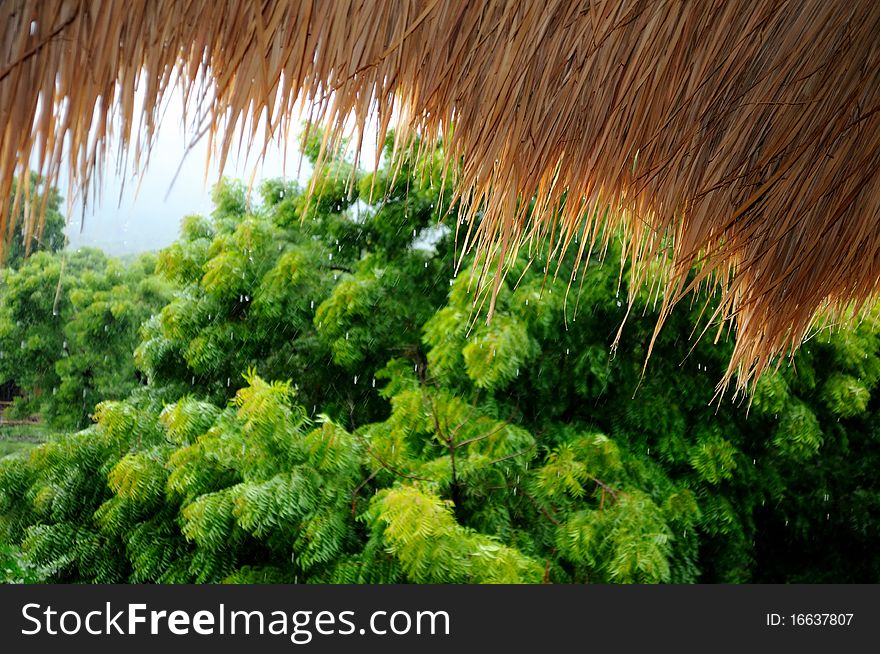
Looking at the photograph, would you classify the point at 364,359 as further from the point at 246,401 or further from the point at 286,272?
the point at 246,401

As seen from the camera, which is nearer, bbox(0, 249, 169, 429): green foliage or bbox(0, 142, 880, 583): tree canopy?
bbox(0, 142, 880, 583): tree canopy

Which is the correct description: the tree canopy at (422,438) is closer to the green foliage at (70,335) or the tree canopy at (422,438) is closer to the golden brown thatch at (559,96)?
the green foliage at (70,335)

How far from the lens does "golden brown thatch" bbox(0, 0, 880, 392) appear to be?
55cm

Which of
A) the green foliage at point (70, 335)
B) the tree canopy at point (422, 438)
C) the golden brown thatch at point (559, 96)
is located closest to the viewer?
the golden brown thatch at point (559, 96)

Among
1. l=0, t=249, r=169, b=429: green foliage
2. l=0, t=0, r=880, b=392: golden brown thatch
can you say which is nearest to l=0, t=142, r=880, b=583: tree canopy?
l=0, t=249, r=169, b=429: green foliage

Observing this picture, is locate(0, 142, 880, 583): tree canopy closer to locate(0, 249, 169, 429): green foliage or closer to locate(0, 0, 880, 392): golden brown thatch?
locate(0, 249, 169, 429): green foliage

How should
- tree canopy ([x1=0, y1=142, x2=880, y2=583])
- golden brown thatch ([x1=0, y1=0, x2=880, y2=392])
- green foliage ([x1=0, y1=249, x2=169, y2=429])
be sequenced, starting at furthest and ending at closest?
green foliage ([x1=0, y1=249, x2=169, y2=429]) → tree canopy ([x1=0, y1=142, x2=880, y2=583]) → golden brown thatch ([x1=0, y1=0, x2=880, y2=392])

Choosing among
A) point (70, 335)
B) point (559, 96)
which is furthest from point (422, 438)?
point (70, 335)

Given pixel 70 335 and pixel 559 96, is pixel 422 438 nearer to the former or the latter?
pixel 559 96

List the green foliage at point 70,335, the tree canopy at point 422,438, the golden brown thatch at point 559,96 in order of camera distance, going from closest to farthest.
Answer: the golden brown thatch at point 559,96, the tree canopy at point 422,438, the green foliage at point 70,335

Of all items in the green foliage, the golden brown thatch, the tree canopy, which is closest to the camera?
the golden brown thatch

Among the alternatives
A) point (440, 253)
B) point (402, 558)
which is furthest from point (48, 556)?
point (440, 253)

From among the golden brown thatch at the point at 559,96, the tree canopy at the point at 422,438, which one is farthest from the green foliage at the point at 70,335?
the golden brown thatch at the point at 559,96

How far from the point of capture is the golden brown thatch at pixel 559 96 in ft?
1.79
